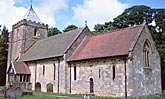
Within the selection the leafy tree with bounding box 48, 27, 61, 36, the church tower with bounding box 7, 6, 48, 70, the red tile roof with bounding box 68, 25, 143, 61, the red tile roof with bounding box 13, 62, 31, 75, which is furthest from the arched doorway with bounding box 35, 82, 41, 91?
the leafy tree with bounding box 48, 27, 61, 36

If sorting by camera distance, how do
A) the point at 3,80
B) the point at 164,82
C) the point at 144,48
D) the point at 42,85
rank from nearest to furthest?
the point at 144,48 < the point at 42,85 < the point at 164,82 < the point at 3,80

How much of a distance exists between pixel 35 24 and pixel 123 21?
59.3ft

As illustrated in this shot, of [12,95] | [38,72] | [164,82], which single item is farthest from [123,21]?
[12,95]

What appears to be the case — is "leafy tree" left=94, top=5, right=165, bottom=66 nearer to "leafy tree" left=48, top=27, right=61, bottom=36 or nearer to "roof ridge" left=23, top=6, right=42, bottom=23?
"roof ridge" left=23, top=6, right=42, bottom=23

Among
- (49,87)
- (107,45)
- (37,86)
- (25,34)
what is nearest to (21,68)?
(37,86)

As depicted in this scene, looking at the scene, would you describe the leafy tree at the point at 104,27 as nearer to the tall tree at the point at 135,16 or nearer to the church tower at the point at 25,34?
the tall tree at the point at 135,16

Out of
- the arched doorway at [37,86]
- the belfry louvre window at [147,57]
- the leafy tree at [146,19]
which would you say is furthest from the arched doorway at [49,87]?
the leafy tree at [146,19]

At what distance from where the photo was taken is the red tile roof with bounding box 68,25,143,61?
25.2 m

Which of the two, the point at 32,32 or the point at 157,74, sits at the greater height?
the point at 32,32

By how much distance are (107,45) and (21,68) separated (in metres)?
15.2

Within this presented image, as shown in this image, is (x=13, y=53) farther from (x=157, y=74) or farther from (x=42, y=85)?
(x=157, y=74)

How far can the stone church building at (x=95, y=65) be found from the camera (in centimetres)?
2383

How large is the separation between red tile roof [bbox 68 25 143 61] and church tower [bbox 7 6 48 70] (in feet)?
47.2

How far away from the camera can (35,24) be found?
4334cm
